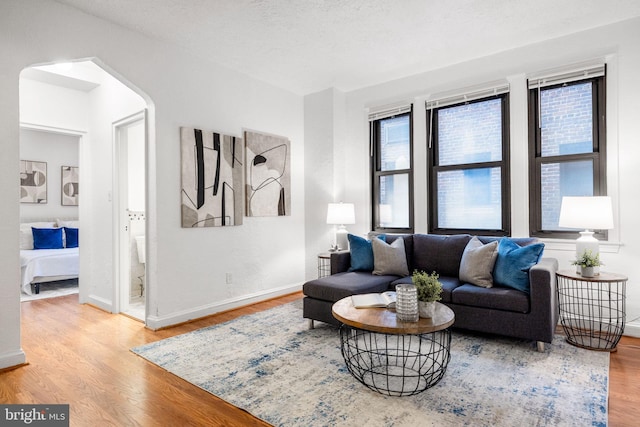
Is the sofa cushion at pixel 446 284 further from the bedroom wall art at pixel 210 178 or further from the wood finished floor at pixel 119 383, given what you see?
the bedroom wall art at pixel 210 178

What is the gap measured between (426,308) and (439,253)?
1.59 meters

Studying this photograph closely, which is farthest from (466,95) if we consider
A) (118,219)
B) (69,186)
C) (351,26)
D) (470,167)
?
(69,186)

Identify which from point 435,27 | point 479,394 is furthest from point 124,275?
point 435,27

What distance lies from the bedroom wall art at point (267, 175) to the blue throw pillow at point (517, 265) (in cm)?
271

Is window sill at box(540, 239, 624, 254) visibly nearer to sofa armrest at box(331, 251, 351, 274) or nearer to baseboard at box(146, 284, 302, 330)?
sofa armrest at box(331, 251, 351, 274)

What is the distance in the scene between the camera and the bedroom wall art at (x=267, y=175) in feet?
14.3

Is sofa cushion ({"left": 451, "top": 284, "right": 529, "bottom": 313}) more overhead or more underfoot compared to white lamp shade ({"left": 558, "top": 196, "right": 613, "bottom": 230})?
more underfoot

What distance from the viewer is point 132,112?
149 inches

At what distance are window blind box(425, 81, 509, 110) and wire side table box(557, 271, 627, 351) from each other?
2013mm

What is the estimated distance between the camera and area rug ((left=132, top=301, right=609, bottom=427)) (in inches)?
76.0

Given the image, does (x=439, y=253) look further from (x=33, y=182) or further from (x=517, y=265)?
(x=33, y=182)

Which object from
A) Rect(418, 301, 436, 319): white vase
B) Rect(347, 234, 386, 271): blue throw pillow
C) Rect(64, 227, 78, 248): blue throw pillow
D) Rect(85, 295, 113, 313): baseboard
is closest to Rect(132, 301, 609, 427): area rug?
Rect(418, 301, 436, 319): white vase

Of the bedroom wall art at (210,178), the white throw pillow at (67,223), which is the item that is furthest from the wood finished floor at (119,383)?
the white throw pillow at (67,223)

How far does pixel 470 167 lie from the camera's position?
414 centimetres
